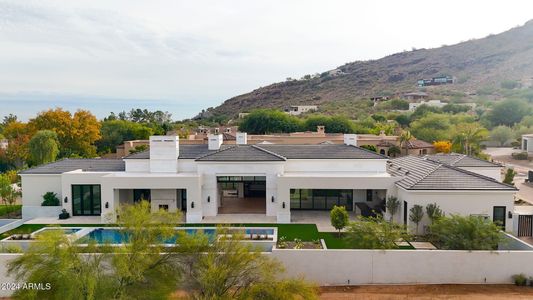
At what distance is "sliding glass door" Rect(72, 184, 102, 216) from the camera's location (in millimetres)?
27000

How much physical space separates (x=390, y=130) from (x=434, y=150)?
1481 cm

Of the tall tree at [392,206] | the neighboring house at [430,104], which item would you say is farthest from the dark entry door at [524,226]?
the neighboring house at [430,104]

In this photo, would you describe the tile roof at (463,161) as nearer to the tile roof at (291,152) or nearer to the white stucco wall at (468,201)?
the tile roof at (291,152)

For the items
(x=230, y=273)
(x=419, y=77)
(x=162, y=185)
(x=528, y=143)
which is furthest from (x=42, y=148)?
(x=419, y=77)

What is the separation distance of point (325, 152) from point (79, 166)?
17.9 metres

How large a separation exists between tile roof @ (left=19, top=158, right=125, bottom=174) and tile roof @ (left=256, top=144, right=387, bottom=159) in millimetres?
11427

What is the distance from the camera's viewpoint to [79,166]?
1169 inches

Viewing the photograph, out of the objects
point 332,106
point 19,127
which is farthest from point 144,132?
point 332,106

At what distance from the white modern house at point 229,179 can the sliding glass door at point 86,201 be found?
0.06 m

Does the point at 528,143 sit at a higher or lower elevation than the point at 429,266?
Result: higher

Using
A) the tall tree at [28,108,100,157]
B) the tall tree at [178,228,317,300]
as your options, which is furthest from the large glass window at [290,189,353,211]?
the tall tree at [28,108,100,157]

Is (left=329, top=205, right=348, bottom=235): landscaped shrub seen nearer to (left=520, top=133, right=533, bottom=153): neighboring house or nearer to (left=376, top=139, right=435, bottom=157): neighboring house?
(left=376, top=139, right=435, bottom=157): neighboring house

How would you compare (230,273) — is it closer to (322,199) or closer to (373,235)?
(373,235)

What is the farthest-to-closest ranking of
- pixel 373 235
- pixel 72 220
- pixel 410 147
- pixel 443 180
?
pixel 410 147
pixel 72 220
pixel 443 180
pixel 373 235
